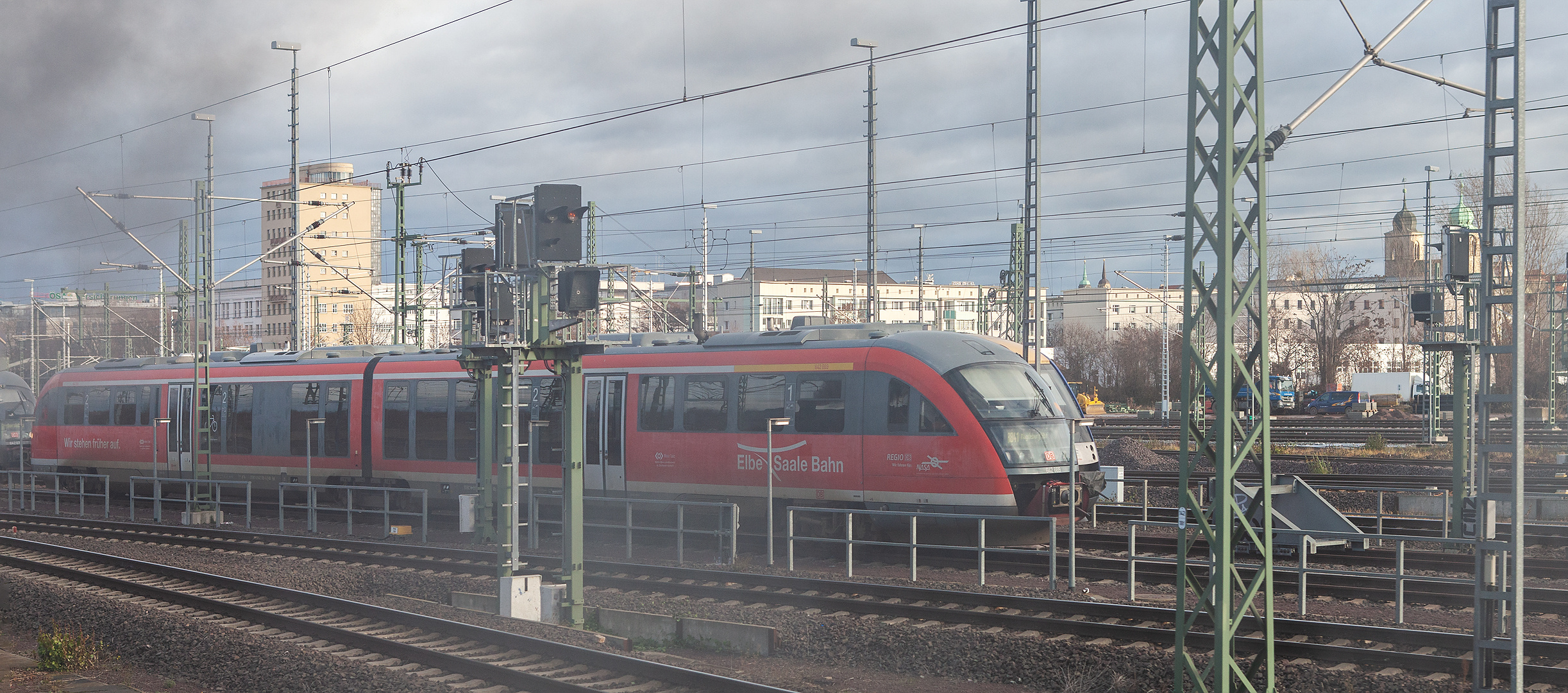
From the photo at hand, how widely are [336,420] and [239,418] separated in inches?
148

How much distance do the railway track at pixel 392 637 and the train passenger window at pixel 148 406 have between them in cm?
1105

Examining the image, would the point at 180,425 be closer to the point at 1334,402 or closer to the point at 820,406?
the point at 820,406

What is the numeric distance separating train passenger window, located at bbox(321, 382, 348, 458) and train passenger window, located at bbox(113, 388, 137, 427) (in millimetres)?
8037

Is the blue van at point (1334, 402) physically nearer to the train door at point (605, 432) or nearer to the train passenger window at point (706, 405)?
the train door at point (605, 432)

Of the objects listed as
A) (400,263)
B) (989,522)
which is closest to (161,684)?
(989,522)

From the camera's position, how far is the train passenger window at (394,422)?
2391 centimetres

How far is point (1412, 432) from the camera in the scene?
46031mm

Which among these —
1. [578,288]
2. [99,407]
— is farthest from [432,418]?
[99,407]

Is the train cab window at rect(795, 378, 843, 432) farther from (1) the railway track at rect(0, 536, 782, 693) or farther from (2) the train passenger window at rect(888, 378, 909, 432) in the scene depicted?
(1) the railway track at rect(0, 536, 782, 693)

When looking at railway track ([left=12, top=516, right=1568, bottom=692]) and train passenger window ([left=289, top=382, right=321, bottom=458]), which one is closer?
railway track ([left=12, top=516, right=1568, bottom=692])

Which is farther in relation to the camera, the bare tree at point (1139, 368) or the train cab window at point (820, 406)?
the bare tree at point (1139, 368)

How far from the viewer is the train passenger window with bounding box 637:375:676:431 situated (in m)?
19.8

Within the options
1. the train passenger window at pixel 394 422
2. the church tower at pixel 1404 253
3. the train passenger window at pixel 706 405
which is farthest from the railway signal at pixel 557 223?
the church tower at pixel 1404 253

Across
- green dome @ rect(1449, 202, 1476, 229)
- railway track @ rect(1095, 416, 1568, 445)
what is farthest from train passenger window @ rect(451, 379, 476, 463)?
green dome @ rect(1449, 202, 1476, 229)
